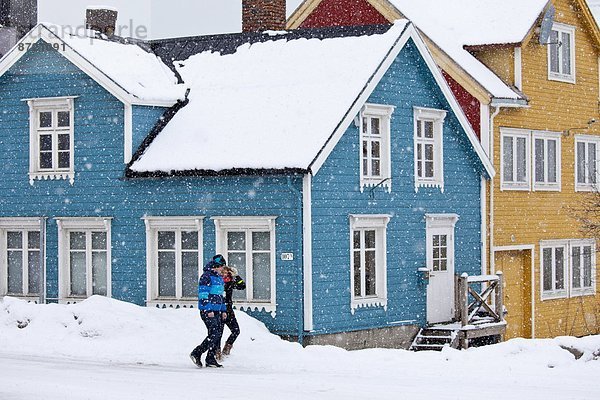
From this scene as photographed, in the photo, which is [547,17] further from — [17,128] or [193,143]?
[17,128]

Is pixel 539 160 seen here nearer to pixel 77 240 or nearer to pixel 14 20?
pixel 77 240

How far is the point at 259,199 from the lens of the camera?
25.3 meters

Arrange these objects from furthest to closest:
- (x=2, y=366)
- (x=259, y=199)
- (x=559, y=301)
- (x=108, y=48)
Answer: (x=559, y=301) < (x=108, y=48) < (x=259, y=199) < (x=2, y=366)

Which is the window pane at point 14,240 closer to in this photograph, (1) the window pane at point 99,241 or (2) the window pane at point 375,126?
(1) the window pane at point 99,241

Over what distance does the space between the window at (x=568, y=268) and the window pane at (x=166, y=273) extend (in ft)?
39.5

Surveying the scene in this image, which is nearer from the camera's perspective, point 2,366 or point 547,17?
point 2,366

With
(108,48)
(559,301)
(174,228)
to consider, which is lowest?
(559,301)

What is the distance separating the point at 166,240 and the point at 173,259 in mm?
442

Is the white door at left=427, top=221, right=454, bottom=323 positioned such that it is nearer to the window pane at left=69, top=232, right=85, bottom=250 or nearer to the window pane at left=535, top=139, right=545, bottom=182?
the window pane at left=535, top=139, right=545, bottom=182

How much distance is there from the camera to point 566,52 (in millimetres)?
35812

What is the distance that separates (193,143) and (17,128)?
464cm

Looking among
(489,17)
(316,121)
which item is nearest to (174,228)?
(316,121)

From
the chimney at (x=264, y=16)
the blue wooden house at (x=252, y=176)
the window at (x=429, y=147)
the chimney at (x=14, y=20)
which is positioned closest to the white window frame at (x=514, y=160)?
the blue wooden house at (x=252, y=176)

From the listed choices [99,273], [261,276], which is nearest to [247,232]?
[261,276]
